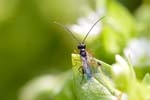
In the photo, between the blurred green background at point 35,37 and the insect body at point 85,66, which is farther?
the blurred green background at point 35,37

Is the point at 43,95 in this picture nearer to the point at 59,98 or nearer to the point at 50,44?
the point at 50,44

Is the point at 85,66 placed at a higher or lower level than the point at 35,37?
lower

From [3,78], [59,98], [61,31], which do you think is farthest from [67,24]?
[59,98]

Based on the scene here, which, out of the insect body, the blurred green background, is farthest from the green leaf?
the blurred green background

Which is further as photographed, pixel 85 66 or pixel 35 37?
pixel 35 37

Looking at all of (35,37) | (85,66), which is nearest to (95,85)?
(85,66)

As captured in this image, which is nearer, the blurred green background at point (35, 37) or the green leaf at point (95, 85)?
the green leaf at point (95, 85)

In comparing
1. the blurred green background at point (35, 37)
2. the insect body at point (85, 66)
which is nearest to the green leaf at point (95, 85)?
the insect body at point (85, 66)

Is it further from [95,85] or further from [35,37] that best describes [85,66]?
[35,37]

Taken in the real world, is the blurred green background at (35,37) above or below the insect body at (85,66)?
above

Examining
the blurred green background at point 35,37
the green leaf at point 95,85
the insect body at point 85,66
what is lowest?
the green leaf at point 95,85

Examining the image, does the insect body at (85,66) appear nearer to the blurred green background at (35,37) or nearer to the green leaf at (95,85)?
the green leaf at (95,85)
